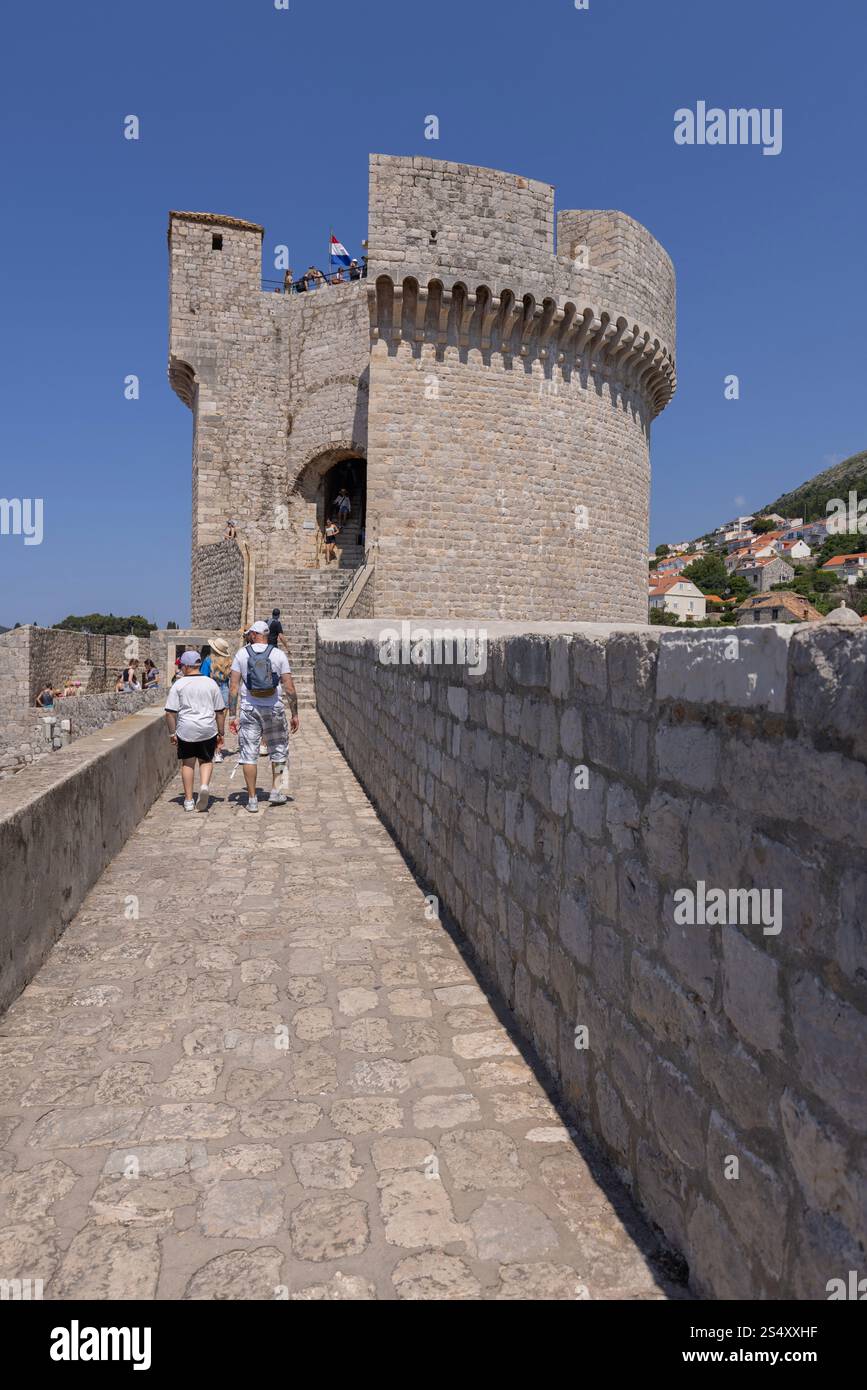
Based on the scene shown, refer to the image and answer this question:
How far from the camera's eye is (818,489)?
105m

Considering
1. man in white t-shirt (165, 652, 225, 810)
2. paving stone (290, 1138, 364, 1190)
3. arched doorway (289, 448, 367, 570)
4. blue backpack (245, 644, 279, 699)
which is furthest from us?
arched doorway (289, 448, 367, 570)

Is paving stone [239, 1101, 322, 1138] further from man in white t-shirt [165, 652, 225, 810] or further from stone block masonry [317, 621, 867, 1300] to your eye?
man in white t-shirt [165, 652, 225, 810]

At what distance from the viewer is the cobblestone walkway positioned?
191cm

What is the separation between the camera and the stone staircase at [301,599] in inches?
652

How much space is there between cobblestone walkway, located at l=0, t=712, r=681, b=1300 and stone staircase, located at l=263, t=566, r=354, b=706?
12.4 metres

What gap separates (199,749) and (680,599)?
29.0 meters

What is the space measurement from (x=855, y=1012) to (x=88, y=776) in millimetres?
4338

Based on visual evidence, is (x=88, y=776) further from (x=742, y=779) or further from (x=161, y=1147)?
(x=742, y=779)

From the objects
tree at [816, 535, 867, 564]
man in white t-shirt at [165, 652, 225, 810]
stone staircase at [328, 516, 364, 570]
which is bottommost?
man in white t-shirt at [165, 652, 225, 810]

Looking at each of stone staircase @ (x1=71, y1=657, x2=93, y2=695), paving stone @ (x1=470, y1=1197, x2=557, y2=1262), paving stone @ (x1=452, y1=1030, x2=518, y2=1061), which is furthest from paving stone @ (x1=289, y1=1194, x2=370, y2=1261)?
stone staircase @ (x1=71, y1=657, x2=93, y2=695)

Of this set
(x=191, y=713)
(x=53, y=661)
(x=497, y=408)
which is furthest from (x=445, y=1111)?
(x=53, y=661)

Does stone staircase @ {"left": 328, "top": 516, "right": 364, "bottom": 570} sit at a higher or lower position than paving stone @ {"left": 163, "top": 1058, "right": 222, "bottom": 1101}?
higher

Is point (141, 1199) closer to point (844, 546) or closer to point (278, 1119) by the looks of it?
point (278, 1119)
